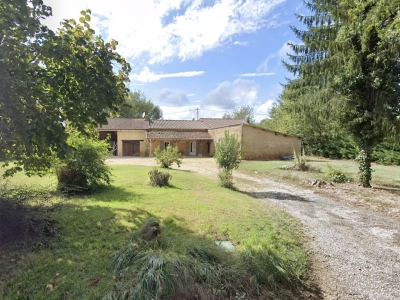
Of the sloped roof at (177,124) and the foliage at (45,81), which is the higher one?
the sloped roof at (177,124)

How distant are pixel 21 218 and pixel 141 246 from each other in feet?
8.20

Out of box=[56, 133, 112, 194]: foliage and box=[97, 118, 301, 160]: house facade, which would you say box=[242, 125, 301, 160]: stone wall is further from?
box=[56, 133, 112, 194]: foliage

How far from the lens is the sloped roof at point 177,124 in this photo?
33.2m

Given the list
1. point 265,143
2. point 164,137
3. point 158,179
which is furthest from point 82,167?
point 164,137

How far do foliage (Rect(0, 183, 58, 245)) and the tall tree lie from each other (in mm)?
10947

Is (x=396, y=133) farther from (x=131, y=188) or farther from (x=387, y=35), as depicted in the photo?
(x=131, y=188)

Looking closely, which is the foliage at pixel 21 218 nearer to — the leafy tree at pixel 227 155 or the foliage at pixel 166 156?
the leafy tree at pixel 227 155

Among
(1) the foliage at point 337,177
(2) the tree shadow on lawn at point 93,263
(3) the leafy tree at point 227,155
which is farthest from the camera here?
(1) the foliage at point 337,177

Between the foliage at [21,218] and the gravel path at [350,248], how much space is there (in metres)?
5.11

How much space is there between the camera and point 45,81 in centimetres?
416

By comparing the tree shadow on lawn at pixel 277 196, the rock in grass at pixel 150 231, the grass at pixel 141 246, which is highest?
the rock in grass at pixel 150 231

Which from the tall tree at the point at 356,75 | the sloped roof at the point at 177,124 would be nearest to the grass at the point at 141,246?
the tall tree at the point at 356,75

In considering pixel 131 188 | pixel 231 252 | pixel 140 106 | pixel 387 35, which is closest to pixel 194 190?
pixel 131 188

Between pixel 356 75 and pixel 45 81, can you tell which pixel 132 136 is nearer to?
pixel 356 75
